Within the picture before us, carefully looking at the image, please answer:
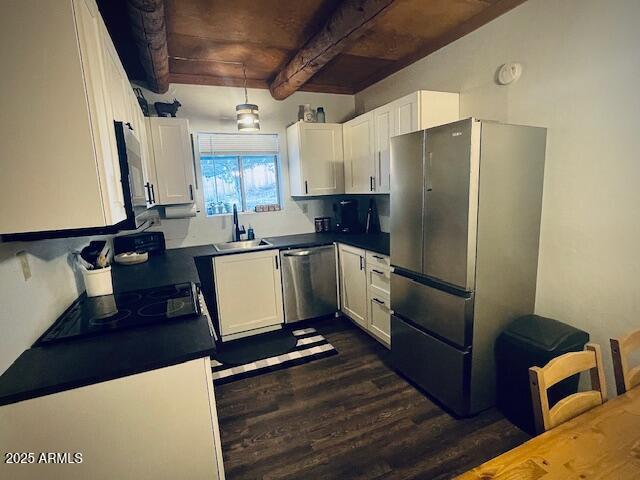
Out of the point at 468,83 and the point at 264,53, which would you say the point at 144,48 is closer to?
the point at 264,53

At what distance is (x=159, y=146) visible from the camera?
2943mm

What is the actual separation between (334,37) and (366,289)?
207 cm

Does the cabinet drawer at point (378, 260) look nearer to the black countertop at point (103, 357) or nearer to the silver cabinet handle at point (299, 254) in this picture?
the silver cabinet handle at point (299, 254)

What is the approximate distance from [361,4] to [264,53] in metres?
1.19

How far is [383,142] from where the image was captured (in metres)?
2.97

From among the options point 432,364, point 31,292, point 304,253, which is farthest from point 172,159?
point 432,364

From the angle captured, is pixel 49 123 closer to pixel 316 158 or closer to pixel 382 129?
pixel 382 129

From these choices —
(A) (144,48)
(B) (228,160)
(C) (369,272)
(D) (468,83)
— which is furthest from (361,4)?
(B) (228,160)

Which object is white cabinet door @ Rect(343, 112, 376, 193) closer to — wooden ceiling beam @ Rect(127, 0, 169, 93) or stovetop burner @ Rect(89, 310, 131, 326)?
wooden ceiling beam @ Rect(127, 0, 169, 93)

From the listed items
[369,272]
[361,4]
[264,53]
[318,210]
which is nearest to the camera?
[361,4]

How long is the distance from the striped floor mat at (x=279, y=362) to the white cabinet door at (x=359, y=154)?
161 centimetres

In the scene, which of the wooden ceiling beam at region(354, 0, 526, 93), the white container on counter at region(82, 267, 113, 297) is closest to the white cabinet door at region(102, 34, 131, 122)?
the white container on counter at region(82, 267, 113, 297)

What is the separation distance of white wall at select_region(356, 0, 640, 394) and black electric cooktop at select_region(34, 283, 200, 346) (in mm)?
2201

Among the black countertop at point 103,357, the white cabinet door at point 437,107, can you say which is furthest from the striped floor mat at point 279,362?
the white cabinet door at point 437,107
